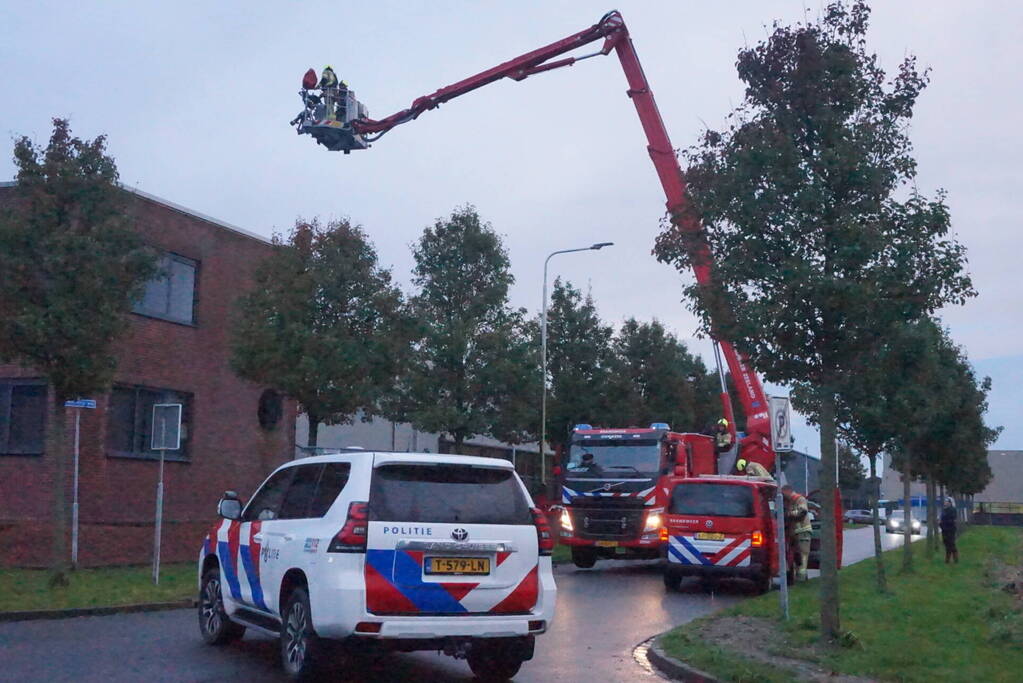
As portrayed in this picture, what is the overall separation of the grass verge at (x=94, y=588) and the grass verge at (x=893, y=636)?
7.68m

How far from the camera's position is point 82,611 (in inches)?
570

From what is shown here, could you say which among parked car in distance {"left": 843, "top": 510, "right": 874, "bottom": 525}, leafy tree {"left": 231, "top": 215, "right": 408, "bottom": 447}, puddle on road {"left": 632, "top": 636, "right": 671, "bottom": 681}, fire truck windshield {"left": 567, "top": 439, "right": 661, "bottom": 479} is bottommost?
parked car in distance {"left": 843, "top": 510, "right": 874, "bottom": 525}

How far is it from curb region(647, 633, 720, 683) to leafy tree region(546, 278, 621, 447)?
2525 centimetres

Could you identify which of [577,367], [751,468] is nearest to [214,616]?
[751,468]

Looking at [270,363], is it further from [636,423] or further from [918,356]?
[636,423]

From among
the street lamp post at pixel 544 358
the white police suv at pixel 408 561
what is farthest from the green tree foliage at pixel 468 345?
the white police suv at pixel 408 561

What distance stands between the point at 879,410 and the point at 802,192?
8.30m

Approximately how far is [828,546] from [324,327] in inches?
509

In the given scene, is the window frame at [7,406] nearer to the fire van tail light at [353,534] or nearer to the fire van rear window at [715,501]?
the fire van rear window at [715,501]

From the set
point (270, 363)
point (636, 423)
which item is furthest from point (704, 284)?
point (636, 423)

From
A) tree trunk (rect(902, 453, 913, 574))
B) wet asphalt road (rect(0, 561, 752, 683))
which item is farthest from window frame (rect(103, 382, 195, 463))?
tree trunk (rect(902, 453, 913, 574))

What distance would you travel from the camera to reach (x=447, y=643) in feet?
29.6

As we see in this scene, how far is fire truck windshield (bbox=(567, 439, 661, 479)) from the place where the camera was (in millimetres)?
23500

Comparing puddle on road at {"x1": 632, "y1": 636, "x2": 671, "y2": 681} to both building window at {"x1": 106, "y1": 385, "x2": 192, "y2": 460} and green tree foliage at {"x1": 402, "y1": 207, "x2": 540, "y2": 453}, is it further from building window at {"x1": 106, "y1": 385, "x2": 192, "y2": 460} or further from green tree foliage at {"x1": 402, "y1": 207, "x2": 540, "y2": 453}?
green tree foliage at {"x1": 402, "y1": 207, "x2": 540, "y2": 453}
